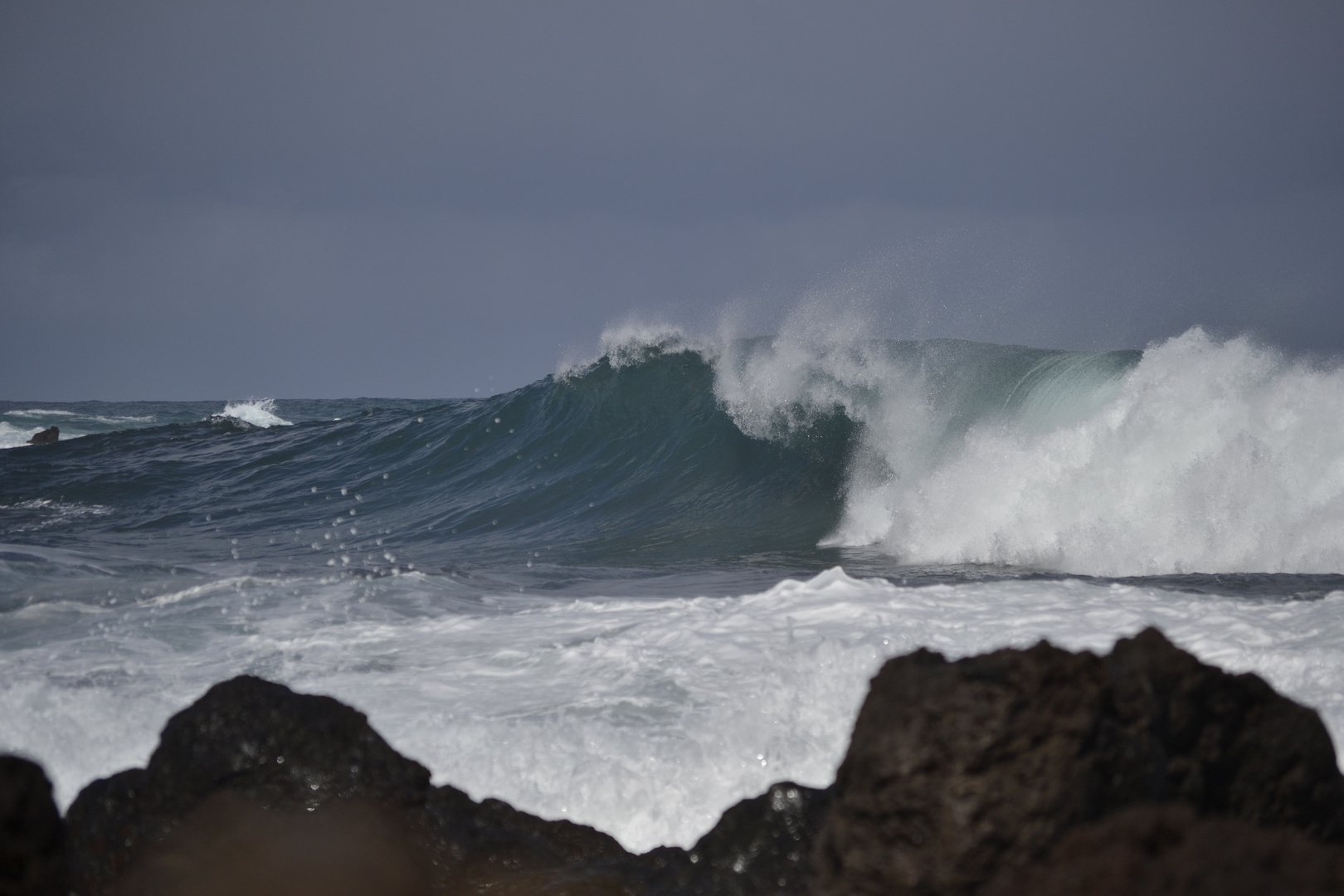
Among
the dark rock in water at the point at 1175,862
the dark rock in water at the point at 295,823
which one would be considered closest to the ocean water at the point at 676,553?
the dark rock in water at the point at 295,823

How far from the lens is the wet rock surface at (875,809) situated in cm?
182

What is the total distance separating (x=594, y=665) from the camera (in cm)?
452

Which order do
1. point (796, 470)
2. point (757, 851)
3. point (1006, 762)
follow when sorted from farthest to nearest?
point (796, 470)
point (757, 851)
point (1006, 762)

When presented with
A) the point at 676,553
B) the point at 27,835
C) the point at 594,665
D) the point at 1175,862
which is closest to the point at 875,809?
the point at 1175,862

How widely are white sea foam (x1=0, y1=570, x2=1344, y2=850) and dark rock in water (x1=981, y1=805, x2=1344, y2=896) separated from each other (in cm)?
176

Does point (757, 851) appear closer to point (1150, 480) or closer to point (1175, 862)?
point (1175, 862)

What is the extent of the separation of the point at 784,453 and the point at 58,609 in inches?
344

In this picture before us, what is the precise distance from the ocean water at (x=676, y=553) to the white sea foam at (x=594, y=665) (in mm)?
19

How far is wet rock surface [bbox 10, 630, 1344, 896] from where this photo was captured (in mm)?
1815

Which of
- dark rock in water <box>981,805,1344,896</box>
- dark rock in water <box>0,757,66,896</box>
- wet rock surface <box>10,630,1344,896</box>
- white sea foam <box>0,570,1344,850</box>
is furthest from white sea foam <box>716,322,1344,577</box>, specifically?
dark rock in water <box>0,757,66,896</box>

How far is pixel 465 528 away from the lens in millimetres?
11578

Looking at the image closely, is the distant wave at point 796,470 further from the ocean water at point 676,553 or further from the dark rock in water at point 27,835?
the dark rock in water at point 27,835

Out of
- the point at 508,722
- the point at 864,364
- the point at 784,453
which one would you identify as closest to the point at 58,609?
the point at 508,722

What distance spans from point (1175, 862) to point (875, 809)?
0.57m
